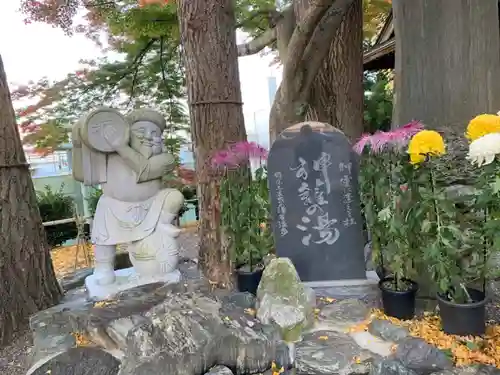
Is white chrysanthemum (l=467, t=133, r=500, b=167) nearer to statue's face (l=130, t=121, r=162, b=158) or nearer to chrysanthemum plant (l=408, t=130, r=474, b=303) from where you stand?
chrysanthemum plant (l=408, t=130, r=474, b=303)

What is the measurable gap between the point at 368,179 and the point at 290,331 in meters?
1.11

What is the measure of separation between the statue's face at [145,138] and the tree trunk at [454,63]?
1.89 metres

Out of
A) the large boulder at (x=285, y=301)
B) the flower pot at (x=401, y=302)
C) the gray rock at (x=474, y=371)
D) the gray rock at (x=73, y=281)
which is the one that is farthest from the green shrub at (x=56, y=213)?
the gray rock at (x=474, y=371)

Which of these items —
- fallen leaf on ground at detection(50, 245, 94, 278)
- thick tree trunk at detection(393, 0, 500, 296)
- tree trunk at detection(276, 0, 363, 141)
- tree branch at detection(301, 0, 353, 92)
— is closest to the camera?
thick tree trunk at detection(393, 0, 500, 296)

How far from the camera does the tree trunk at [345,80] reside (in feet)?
18.7

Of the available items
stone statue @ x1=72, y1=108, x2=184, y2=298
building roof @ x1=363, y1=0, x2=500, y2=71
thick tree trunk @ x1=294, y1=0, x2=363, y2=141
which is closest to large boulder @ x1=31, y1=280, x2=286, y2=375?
stone statue @ x1=72, y1=108, x2=184, y2=298

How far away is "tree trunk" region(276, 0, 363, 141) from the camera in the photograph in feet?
18.7

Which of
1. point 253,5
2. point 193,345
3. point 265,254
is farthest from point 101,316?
point 253,5

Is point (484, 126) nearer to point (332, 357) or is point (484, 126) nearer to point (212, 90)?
point (332, 357)

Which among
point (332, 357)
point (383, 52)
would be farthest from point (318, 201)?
A: point (383, 52)

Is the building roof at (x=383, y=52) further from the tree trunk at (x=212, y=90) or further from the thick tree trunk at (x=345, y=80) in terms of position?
the tree trunk at (x=212, y=90)

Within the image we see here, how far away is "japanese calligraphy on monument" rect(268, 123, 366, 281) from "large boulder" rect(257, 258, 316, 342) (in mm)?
495

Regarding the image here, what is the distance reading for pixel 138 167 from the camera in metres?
2.97

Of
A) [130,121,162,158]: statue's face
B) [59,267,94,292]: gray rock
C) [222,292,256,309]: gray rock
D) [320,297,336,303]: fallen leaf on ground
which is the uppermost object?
[130,121,162,158]: statue's face
